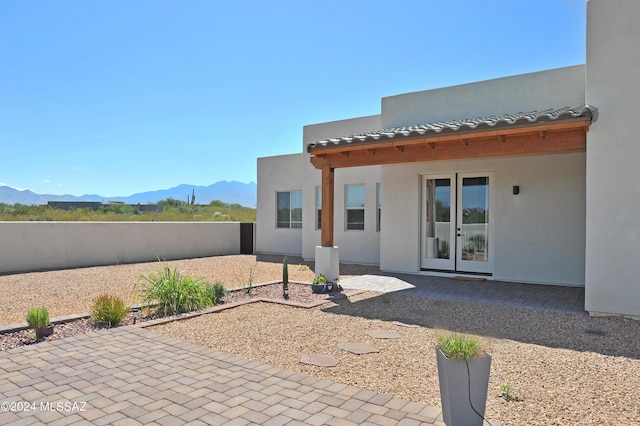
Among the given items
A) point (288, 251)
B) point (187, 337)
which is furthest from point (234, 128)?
point (187, 337)

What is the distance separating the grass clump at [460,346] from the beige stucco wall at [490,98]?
9.10 metres

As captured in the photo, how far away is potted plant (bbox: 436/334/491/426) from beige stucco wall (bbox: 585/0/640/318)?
209 inches

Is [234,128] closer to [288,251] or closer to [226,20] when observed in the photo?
[288,251]

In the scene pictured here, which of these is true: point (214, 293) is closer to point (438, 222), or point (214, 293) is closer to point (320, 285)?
point (320, 285)

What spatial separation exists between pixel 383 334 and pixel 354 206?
878 centimetres

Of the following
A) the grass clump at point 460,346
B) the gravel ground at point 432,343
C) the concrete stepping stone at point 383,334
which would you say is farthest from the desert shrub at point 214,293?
the grass clump at point 460,346

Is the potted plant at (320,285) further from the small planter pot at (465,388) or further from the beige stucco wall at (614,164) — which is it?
the small planter pot at (465,388)

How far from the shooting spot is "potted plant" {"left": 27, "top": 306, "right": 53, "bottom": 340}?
18.5ft

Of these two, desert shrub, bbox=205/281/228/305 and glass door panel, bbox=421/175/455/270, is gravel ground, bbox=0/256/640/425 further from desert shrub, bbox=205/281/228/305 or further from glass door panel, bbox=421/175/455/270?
glass door panel, bbox=421/175/455/270

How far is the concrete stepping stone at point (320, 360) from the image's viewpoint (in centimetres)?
477

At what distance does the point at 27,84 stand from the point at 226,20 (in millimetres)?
13508

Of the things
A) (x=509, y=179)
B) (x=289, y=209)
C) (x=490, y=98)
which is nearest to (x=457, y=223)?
(x=509, y=179)

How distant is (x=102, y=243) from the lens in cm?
1457

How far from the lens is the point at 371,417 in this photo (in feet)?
11.2
